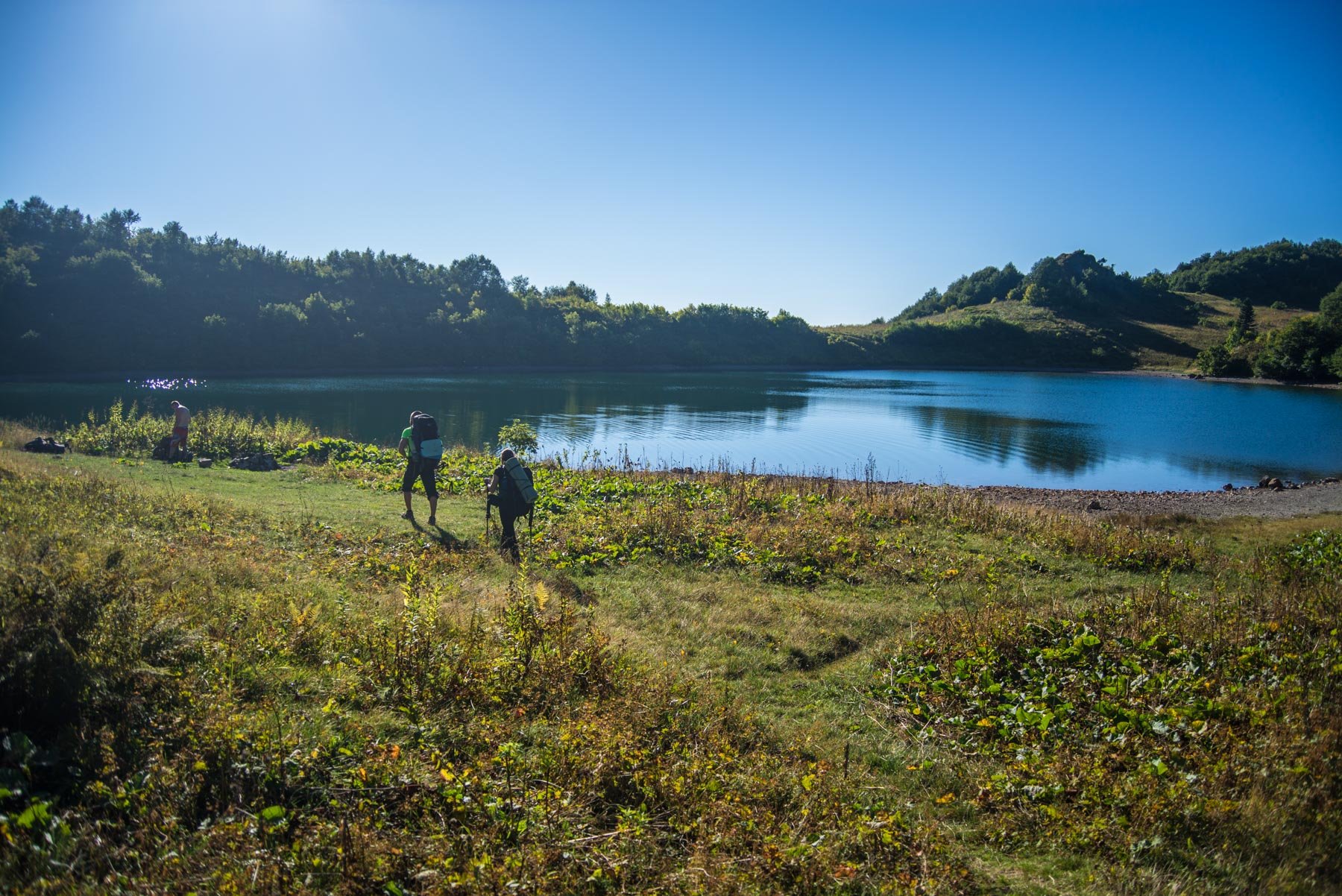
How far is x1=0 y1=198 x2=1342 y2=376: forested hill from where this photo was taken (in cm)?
6481

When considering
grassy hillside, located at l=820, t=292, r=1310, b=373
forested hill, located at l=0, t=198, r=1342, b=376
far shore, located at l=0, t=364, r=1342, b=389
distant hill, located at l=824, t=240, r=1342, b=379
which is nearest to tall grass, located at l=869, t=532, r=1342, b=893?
far shore, located at l=0, t=364, r=1342, b=389

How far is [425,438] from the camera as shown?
12.6m

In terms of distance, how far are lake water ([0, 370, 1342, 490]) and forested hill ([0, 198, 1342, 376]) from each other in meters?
10.9

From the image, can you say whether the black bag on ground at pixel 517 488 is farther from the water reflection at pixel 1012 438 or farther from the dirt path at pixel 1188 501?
the water reflection at pixel 1012 438

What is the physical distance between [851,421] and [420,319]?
207 feet

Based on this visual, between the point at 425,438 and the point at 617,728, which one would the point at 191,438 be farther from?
the point at 617,728

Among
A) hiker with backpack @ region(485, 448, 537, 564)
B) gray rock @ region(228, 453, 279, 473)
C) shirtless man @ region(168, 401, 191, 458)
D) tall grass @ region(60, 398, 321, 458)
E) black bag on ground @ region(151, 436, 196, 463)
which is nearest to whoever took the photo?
hiker with backpack @ region(485, 448, 537, 564)

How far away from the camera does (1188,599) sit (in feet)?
26.2

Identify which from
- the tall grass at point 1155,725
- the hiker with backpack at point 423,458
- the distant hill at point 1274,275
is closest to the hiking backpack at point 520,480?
the hiker with backpack at point 423,458

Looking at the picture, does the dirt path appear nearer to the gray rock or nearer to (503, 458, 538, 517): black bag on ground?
(503, 458, 538, 517): black bag on ground

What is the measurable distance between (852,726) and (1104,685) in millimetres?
2201

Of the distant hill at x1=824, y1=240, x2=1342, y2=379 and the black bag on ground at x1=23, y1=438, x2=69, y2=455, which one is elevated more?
the distant hill at x1=824, y1=240, x2=1342, y2=379

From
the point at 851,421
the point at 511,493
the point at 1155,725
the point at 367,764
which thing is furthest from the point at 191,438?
the point at 851,421

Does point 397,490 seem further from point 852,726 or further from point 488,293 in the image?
point 488,293
